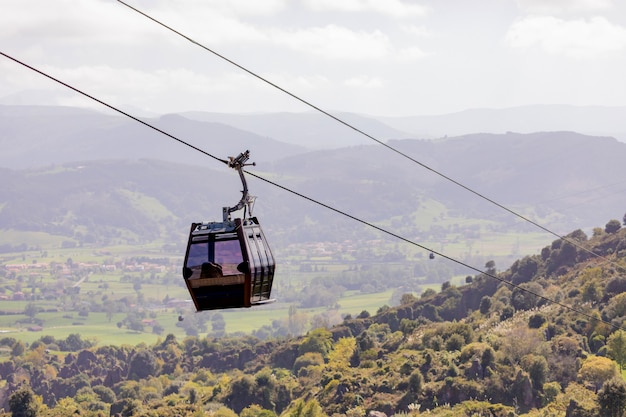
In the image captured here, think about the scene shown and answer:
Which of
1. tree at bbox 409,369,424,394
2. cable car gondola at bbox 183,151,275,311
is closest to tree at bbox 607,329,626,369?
tree at bbox 409,369,424,394

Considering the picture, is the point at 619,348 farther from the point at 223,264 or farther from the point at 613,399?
the point at 223,264

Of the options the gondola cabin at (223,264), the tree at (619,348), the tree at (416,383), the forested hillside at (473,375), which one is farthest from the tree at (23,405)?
the gondola cabin at (223,264)

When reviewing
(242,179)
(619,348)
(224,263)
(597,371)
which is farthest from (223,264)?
(619,348)

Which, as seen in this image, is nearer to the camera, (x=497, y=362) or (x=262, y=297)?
(x=262, y=297)

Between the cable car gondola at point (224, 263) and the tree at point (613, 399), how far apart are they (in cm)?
7157

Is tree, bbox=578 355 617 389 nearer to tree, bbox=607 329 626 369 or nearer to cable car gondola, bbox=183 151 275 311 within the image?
tree, bbox=607 329 626 369

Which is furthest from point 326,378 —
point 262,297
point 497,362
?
point 262,297

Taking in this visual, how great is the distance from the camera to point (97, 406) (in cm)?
19800

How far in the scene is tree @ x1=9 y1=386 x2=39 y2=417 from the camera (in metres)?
150

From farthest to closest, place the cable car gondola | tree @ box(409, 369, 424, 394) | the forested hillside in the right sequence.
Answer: tree @ box(409, 369, 424, 394) → the forested hillside → the cable car gondola

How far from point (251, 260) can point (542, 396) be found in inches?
3774

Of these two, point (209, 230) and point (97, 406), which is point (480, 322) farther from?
point (209, 230)

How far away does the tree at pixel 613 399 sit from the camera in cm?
10281

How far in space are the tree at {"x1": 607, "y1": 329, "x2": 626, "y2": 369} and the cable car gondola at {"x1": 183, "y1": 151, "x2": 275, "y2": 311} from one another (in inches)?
3915
